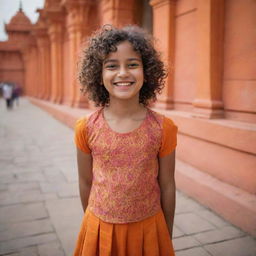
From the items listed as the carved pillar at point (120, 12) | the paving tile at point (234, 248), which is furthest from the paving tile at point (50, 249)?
the carved pillar at point (120, 12)

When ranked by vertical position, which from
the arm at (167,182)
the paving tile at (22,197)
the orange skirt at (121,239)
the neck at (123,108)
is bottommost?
the paving tile at (22,197)

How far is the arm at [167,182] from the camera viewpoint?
158 centimetres

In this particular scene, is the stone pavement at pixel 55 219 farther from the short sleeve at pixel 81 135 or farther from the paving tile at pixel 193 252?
the short sleeve at pixel 81 135

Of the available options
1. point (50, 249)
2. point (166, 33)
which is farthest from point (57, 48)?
point (50, 249)

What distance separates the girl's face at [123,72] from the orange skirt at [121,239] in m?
0.65

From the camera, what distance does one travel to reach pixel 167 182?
5.29 ft

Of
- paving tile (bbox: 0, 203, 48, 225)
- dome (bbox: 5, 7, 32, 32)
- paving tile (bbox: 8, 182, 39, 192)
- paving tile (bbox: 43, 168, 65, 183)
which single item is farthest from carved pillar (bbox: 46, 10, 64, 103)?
dome (bbox: 5, 7, 32, 32)

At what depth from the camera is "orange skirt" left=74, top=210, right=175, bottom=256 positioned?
58.3 inches

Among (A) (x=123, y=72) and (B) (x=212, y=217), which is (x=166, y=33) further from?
(A) (x=123, y=72)

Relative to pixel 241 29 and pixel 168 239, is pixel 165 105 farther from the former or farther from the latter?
pixel 168 239

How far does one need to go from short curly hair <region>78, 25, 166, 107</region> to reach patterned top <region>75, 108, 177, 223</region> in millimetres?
256

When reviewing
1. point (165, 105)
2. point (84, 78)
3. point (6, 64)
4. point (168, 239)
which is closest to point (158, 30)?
point (165, 105)

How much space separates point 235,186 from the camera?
10.2 ft

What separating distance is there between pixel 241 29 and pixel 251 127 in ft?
3.88
